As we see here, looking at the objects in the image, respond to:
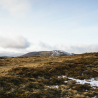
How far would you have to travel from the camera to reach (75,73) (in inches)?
526

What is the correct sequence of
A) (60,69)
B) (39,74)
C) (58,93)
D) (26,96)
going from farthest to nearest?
1. (60,69)
2. (39,74)
3. (58,93)
4. (26,96)

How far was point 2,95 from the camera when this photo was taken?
23.8 ft

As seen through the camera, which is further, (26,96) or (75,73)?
(75,73)

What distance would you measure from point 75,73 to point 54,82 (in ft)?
13.8

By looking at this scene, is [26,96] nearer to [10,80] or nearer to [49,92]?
[49,92]

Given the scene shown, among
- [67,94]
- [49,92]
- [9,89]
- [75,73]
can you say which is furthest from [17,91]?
[75,73]

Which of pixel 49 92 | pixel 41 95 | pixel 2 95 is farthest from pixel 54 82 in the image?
pixel 2 95

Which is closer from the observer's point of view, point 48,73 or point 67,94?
point 67,94

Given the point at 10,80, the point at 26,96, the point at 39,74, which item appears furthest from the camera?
the point at 39,74

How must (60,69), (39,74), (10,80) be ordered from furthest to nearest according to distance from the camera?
(60,69), (39,74), (10,80)

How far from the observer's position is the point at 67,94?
7617 mm

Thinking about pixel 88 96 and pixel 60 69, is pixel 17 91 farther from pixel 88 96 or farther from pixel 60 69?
pixel 60 69

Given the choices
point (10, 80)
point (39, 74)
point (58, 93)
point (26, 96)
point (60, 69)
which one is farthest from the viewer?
point (60, 69)

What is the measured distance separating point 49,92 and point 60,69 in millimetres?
7357
